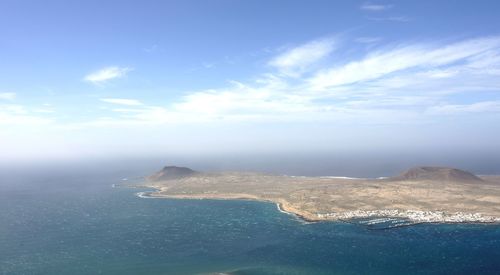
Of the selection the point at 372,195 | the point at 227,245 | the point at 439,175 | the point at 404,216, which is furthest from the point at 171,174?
the point at 227,245

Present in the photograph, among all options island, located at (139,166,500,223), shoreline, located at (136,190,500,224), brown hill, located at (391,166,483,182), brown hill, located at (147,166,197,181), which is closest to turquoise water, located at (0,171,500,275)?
shoreline, located at (136,190,500,224)

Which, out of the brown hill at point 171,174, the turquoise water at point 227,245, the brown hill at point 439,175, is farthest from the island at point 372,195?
the brown hill at point 171,174

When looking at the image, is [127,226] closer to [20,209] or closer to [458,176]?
[20,209]

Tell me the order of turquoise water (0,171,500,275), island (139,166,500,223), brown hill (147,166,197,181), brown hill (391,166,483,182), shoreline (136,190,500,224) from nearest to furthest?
1. turquoise water (0,171,500,275)
2. shoreline (136,190,500,224)
3. island (139,166,500,223)
4. brown hill (391,166,483,182)
5. brown hill (147,166,197,181)

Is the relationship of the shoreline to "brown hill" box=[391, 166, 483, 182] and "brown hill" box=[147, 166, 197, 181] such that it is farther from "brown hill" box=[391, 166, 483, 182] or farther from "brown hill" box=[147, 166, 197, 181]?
"brown hill" box=[147, 166, 197, 181]

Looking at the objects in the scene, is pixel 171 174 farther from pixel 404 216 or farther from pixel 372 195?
pixel 404 216
